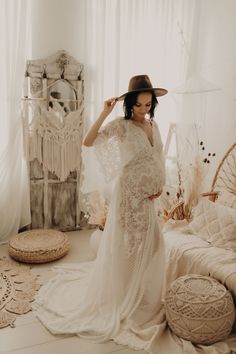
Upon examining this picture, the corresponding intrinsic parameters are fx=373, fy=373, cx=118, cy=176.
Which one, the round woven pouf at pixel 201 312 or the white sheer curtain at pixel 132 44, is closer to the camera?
the round woven pouf at pixel 201 312

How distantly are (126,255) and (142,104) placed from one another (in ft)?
2.91

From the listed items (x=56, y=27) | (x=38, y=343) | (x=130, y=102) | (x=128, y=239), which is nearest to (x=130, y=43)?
(x=56, y=27)

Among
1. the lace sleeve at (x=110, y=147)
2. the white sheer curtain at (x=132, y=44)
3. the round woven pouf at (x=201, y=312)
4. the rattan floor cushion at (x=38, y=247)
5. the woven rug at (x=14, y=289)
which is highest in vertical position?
the white sheer curtain at (x=132, y=44)

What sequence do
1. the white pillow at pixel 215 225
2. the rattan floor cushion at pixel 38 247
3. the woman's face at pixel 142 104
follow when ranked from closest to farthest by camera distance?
the woman's face at pixel 142 104 < the white pillow at pixel 215 225 < the rattan floor cushion at pixel 38 247

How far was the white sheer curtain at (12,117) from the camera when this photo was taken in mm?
3148

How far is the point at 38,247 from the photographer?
9.77ft

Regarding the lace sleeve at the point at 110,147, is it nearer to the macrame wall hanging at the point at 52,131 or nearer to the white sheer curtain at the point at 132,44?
the macrame wall hanging at the point at 52,131

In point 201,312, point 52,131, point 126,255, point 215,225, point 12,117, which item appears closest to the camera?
point 201,312

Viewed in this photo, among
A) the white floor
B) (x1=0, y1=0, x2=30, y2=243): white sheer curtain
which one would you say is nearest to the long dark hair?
the white floor

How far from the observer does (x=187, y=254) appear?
241 cm

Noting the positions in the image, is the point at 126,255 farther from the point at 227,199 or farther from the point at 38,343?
the point at 227,199

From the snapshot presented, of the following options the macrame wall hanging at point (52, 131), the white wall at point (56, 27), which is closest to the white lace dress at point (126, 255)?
the macrame wall hanging at point (52, 131)

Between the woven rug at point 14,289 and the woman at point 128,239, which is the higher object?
the woman at point 128,239

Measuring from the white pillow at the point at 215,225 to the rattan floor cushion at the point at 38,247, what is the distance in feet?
3.39
